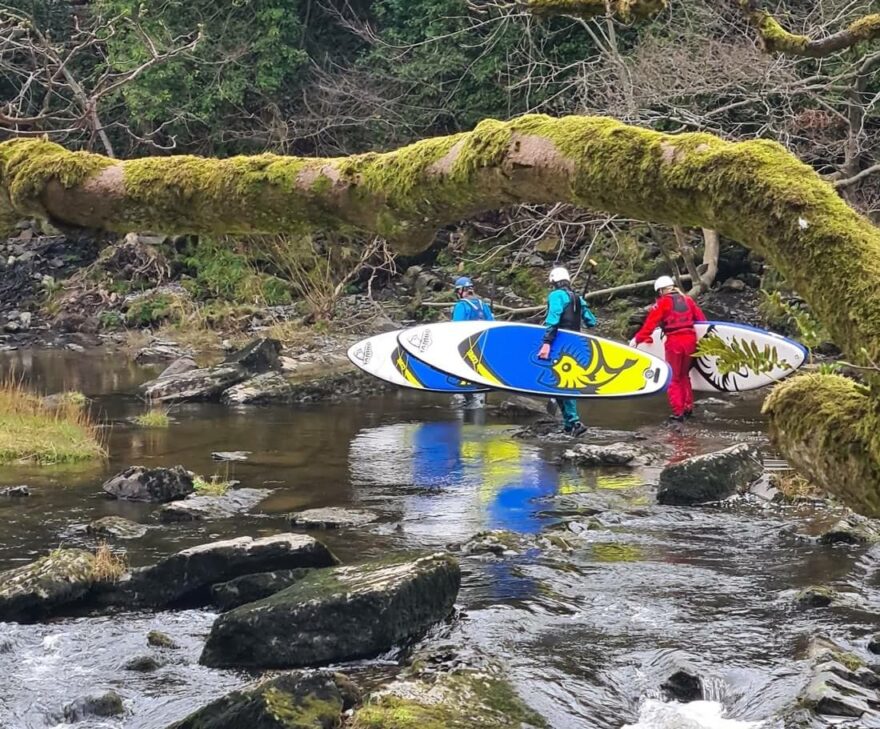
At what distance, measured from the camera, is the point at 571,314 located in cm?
1447

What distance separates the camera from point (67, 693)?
7.09 meters

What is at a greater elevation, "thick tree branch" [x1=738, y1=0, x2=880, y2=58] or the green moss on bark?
"thick tree branch" [x1=738, y1=0, x2=880, y2=58]

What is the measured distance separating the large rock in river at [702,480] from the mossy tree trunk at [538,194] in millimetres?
7495

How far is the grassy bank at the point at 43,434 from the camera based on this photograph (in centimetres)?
1306

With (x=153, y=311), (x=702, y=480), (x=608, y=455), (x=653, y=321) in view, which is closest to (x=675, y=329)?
(x=653, y=321)

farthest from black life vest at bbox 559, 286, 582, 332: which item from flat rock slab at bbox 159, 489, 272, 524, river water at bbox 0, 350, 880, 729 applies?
flat rock slab at bbox 159, 489, 272, 524

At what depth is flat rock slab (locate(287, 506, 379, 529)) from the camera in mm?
10102

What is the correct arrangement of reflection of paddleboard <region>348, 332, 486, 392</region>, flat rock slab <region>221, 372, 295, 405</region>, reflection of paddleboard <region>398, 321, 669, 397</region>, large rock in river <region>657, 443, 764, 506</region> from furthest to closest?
flat rock slab <region>221, 372, 295, 405</region>, reflection of paddleboard <region>348, 332, 486, 392</region>, reflection of paddleboard <region>398, 321, 669, 397</region>, large rock in river <region>657, 443, 764, 506</region>

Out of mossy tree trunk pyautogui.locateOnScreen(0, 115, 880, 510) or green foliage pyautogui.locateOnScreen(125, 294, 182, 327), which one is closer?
mossy tree trunk pyautogui.locateOnScreen(0, 115, 880, 510)

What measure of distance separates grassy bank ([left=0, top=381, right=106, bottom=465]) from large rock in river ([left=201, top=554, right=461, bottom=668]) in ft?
20.5

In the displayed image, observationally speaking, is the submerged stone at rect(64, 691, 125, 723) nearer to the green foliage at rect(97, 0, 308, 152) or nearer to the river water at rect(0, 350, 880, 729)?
the river water at rect(0, 350, 880, 729)

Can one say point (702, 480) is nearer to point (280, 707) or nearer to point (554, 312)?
point (554, 312)

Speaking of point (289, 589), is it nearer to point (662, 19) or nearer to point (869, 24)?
point (869, 24)

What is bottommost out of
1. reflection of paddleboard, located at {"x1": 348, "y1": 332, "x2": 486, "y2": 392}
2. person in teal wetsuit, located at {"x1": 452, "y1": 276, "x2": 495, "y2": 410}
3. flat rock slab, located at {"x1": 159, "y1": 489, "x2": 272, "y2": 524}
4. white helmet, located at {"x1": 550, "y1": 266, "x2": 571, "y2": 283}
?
flat rock slab, located at {"x1": 159, "y1": 489, "x2": 272, "y2": 524}
